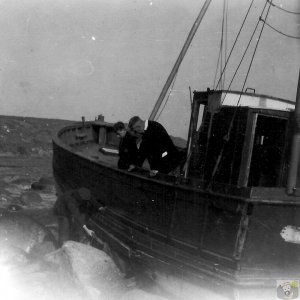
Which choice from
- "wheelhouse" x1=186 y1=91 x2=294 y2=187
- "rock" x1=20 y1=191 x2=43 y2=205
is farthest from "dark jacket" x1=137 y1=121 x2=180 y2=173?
"rock" x1=20 y1=191 x2=43 y2=205

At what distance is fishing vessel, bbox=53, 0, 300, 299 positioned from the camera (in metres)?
5.16

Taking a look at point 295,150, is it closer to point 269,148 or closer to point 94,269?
point 269,148

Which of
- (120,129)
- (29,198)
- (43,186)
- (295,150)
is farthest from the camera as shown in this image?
(43,186)

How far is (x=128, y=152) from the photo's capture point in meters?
7.23

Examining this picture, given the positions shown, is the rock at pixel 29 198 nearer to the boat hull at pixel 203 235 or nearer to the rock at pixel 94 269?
the boat hull at pixel 203 235

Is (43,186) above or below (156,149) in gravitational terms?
below

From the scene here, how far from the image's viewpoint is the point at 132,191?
697 centimetres

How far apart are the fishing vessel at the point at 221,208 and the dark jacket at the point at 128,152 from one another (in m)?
0.21

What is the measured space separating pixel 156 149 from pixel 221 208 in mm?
2174

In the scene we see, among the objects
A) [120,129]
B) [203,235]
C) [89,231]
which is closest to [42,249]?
→ [89,231]

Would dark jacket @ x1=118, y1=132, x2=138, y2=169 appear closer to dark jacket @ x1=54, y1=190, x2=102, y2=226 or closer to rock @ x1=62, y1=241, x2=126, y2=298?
dark jacket @ x1=54, y1=190, x2=102, y2=226

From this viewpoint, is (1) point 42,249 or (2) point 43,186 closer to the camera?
(1) point 42,249

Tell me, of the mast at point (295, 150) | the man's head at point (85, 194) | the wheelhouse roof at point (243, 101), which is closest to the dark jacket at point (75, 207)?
the man's head at point (85, 194)

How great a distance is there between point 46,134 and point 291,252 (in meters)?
33.7
